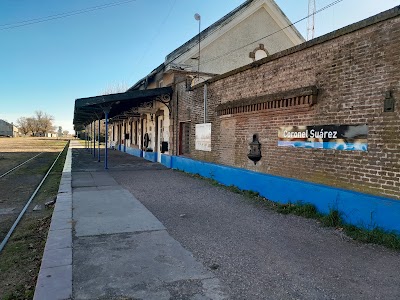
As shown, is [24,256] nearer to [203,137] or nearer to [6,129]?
[203,137]

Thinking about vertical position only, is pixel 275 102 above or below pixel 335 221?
above

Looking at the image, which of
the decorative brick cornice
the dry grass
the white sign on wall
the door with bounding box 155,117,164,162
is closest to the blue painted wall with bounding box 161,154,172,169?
the door with bounding box 155,117,164,162

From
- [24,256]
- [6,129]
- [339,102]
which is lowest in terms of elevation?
[24,256]

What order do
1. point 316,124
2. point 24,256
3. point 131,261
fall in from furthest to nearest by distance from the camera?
point 316,124, point 24,256, point 131,261

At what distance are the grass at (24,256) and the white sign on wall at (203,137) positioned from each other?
218 inches

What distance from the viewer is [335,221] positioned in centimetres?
573

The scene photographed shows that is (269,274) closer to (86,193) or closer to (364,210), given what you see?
(364,210)

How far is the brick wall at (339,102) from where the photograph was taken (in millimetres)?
5141

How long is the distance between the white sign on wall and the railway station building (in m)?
0.04

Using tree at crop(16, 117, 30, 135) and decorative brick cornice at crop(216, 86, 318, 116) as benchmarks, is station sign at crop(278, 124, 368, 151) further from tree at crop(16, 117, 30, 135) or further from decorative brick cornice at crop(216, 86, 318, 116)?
tree at crop(16, 117, 30, 135)

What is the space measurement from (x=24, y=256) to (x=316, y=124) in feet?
18.4

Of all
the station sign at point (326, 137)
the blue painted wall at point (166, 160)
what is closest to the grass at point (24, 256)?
the station sign at point (326, 137)

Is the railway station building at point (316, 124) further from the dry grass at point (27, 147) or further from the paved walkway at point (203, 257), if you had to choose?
the dry grass at point (27, 147)

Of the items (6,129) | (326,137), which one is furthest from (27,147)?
(6,129)
